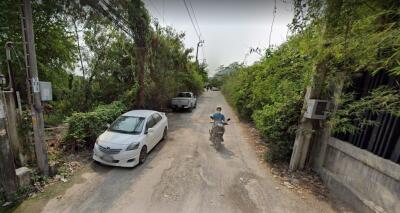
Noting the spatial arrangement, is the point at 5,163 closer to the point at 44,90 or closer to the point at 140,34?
the point at 44,90

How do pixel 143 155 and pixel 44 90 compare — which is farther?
pixel 143 155

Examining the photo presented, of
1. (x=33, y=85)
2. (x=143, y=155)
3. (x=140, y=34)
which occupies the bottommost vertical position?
(x=143, y=155)

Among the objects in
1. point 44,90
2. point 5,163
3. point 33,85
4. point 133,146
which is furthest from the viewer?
point 133,146

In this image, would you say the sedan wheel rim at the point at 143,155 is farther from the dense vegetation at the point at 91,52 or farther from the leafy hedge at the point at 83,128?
the dense vegetation at the point at 91,52

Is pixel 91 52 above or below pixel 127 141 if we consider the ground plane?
above

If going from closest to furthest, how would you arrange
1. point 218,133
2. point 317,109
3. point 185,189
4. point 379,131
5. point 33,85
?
point 379,131 → point 33,85 → point 185,189 → point 317,109 → point 218,133

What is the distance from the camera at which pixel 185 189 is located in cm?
436

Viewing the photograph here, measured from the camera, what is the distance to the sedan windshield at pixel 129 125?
5.86 m

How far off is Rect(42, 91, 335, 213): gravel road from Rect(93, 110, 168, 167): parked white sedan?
0.29 meters

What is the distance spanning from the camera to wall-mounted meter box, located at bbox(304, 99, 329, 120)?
450cm

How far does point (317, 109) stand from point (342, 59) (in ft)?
4.14

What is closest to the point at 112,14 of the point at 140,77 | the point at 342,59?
the point at 140,77

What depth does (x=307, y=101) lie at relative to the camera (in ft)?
15.6

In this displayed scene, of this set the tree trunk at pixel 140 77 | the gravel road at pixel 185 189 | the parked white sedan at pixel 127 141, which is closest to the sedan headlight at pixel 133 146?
the parked white sedan at pixel 127 141
